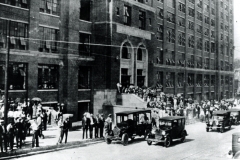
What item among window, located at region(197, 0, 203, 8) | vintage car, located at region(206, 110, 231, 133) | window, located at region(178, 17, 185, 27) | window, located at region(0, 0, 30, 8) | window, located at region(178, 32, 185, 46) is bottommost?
vintage car, located at region(206, 110, 231, 133)

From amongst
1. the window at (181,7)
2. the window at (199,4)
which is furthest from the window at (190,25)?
the window at (199,4)

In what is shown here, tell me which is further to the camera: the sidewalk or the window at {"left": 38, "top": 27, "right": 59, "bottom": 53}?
the window at {"left": 38, "top": 27, "right": 59, "bottom": 53}

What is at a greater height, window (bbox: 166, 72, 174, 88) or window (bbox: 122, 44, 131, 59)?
window (bbox: 122, 44, 131, 59)

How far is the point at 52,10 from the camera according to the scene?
98.5ft

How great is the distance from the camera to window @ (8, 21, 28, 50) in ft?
86.7

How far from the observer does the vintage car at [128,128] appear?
1955 centimetres

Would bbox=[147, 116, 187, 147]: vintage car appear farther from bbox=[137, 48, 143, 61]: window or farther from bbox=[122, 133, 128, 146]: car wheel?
bbox=[137, 48, 143, 61]: window

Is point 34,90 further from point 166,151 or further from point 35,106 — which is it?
point 166,151

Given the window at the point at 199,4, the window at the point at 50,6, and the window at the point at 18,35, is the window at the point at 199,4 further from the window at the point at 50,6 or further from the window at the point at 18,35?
the window at the point at 18,35

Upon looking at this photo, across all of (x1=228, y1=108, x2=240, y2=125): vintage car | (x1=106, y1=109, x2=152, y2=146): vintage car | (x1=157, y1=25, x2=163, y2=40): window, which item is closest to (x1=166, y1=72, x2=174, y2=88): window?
(x1=157, y1=25, x2=163, y2=40): window

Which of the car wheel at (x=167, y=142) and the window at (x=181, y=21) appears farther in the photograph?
the window at (x=181, y=21)

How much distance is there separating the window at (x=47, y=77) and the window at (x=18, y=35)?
9.66 feet

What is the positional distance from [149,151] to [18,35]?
17.2 metres

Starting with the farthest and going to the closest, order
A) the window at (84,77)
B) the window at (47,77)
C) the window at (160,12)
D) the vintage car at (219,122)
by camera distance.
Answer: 1. the window at (160,12)
2. the window at (84,77)
3. the window at (47,77)
4. the vintage car at (219,122)
